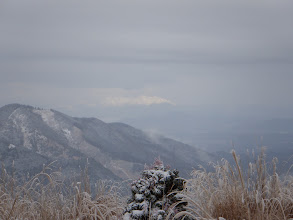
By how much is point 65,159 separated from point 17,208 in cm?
7118

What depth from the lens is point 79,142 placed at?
320ft

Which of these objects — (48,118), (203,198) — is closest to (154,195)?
(203,198)

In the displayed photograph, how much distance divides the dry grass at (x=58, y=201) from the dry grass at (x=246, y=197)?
102 centimetres

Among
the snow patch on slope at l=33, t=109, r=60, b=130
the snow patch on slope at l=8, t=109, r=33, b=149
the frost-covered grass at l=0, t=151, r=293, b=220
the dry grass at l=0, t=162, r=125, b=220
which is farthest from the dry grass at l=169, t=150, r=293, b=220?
the snow patch on slope at l=33, t=109, r=60, b=130

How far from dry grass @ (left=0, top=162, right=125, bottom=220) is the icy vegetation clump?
0.38 m

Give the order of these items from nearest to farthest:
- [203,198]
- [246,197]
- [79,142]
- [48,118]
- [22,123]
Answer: [246,197] → [203,198] → [22,123] → [79,142] → [48,118]

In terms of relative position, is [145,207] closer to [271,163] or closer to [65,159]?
[271,163]

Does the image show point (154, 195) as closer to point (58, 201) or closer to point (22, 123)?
point (58, 201)

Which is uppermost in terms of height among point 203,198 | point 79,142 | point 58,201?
point 203,198

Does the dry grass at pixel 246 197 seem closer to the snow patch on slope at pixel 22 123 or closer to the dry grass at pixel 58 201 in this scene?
the dry grass at pixel 58 201

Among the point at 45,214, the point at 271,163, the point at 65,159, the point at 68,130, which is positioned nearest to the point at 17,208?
the point at 45,214

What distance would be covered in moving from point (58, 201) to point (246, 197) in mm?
2452

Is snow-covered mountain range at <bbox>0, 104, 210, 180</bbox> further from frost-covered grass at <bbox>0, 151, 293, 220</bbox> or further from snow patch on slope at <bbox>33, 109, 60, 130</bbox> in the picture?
frost-covered grass at <bbox>0, 151, 293, 220</bbox>

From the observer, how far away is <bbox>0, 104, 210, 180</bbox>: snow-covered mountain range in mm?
76413
